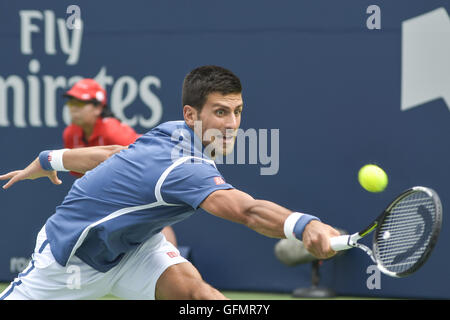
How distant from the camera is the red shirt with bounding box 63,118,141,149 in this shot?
20.5ft

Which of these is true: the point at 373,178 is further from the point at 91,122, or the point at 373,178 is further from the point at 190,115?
the point at 190,115

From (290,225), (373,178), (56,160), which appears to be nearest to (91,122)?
(373,178)

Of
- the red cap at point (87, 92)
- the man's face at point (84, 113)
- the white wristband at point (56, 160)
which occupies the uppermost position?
the red cap at point (87, 92)

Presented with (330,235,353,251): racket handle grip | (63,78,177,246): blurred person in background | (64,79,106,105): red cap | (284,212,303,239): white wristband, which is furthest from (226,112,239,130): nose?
(64,79,106,105): red cap

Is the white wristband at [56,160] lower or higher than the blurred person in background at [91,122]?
lower

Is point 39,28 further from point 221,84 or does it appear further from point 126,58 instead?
point 221,84

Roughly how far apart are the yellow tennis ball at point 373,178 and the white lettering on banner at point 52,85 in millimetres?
1751

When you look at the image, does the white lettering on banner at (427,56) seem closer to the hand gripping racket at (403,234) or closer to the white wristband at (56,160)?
the hand gripping racket at (403,234)

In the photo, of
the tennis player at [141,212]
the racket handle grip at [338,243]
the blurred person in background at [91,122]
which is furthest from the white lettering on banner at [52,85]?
the racket handle grip at [338,243]

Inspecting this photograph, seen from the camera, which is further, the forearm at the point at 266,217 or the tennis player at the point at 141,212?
the tennis player at the point at 141,212

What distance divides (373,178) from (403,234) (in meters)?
2.75

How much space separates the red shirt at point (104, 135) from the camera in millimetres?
6242

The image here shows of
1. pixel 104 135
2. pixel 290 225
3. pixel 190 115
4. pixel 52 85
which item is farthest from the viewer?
pixel 52 85

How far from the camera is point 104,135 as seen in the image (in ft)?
20.7
